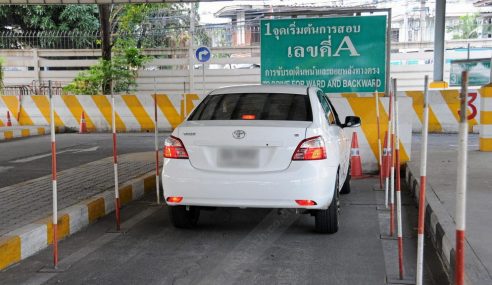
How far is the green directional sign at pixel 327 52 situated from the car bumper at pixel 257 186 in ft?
17.9

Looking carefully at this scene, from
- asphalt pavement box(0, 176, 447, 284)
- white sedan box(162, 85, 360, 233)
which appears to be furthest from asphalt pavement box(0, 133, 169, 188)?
white sedan box(162, 85, 360, 233)

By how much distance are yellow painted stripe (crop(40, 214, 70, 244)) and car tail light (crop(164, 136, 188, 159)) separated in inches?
52.5

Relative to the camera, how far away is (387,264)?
4758 millimetres

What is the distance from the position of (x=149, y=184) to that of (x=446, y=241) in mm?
4755

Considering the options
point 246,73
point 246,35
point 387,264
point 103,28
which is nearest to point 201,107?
point 387,264

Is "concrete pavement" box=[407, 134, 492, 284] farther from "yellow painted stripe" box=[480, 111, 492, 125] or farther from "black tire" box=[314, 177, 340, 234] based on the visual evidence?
"black tire" box=[314, 177, 340, 234]

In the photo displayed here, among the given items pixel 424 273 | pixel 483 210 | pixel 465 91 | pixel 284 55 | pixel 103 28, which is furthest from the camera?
pixel 103 28

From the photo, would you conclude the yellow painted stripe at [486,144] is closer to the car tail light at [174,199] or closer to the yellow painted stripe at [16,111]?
the car tail light at [174,199]

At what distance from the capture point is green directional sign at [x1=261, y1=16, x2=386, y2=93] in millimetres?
10297

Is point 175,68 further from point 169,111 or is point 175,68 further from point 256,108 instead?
point 256,108

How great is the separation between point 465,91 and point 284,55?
811 centimetres

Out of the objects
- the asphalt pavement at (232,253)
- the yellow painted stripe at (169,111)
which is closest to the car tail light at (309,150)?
the asphalt pavement at (232,253)

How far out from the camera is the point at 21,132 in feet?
50.8

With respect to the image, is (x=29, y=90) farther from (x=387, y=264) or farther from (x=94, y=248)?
(x=387, y=264)
